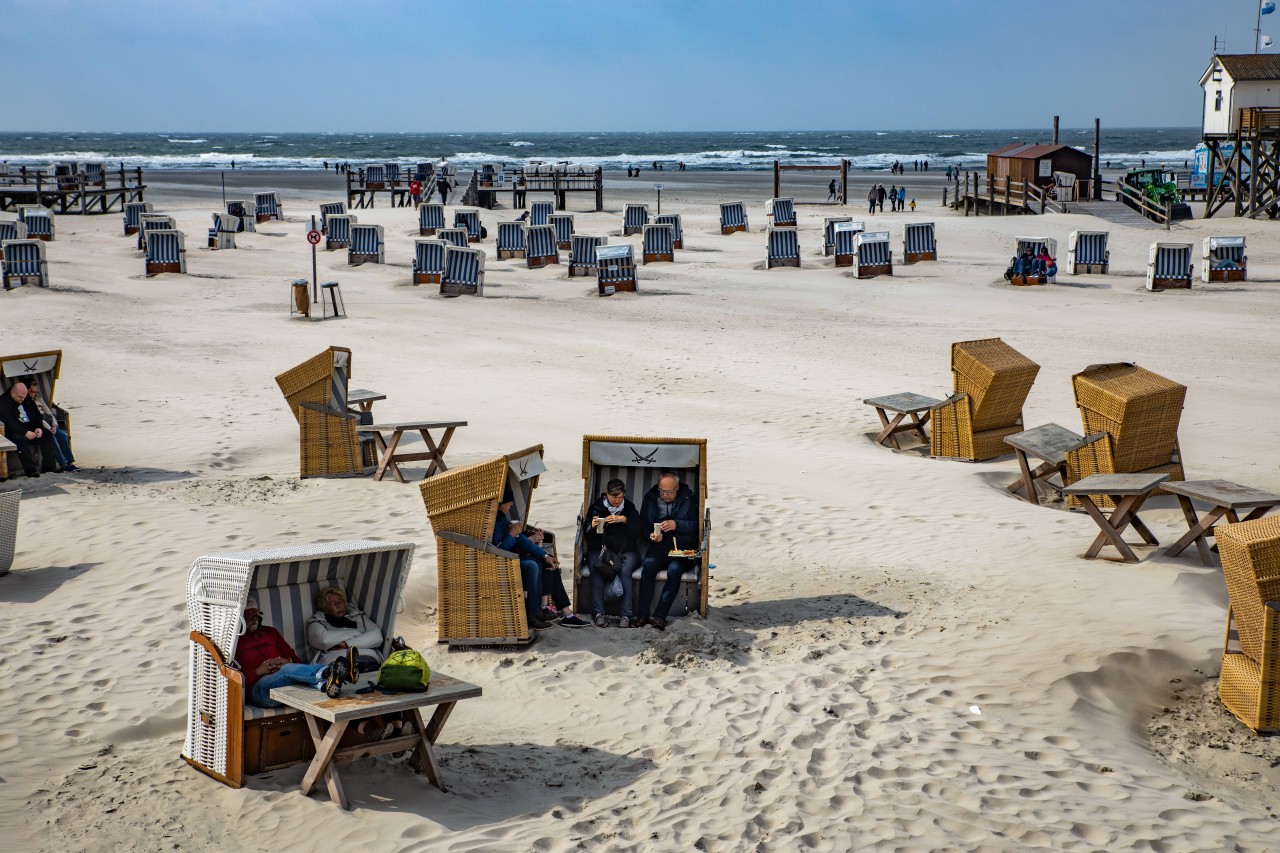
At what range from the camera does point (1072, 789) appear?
586cm

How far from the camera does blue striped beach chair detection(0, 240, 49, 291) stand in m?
24.6

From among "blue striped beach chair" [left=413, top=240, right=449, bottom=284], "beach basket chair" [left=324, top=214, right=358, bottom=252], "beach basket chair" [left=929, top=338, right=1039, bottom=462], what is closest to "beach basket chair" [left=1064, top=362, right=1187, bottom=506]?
"beach basket chair" [left=929, top=338, right=1039, bottom=462]

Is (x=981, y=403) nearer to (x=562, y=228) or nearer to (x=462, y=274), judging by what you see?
(x=462, y=274)

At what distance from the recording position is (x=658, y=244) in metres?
30.8

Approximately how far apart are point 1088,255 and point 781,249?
7.19 m

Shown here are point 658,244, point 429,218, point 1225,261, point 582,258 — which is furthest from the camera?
point 429,218

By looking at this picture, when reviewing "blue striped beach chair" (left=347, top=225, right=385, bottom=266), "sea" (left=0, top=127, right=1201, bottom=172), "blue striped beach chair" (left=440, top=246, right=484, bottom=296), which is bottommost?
"blue striped beach chair" (left=440, top=246, right=484, bottom=296)

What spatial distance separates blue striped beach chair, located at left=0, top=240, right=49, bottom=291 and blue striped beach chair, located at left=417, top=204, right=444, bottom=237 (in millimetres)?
13226

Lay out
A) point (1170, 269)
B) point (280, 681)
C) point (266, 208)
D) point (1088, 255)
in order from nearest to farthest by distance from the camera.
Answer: point (280, 681), point (1170, 269), point (1088, 255), point (266, 208)

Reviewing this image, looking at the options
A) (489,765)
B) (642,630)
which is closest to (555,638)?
(642,630)

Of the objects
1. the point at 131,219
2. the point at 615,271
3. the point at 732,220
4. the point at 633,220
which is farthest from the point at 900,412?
the point at 131,219

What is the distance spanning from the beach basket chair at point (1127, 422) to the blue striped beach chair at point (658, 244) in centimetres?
2044

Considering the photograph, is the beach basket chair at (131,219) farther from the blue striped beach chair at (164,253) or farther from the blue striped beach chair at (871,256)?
the blue striped beach chair at (871,256)

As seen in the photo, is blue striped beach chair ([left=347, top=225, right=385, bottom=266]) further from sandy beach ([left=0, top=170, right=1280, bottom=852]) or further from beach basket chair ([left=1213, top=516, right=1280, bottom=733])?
beach basket chair ([left=1213, top=516, right=1280, bottom=733])
